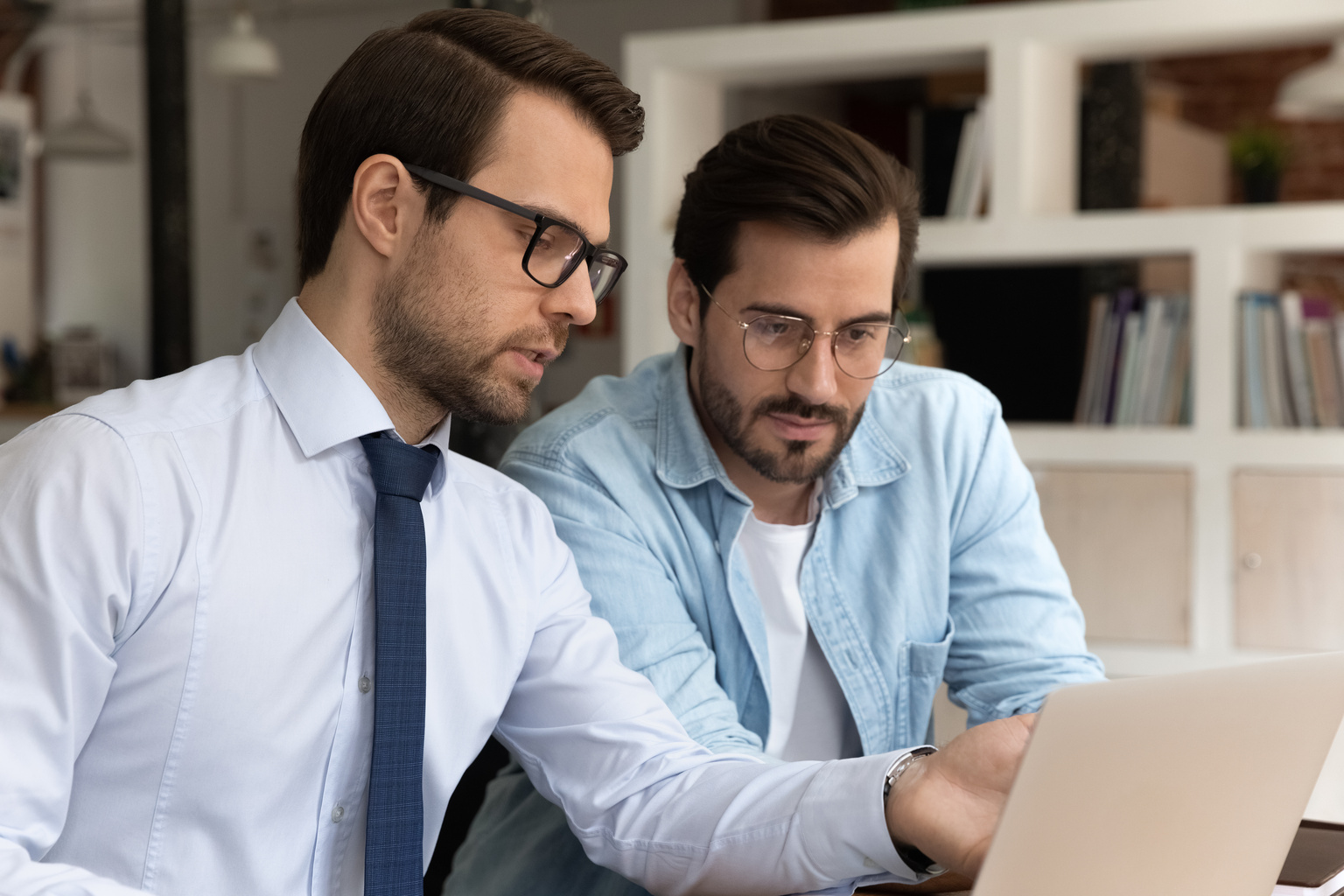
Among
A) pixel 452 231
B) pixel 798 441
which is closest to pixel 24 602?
pixel 452 231

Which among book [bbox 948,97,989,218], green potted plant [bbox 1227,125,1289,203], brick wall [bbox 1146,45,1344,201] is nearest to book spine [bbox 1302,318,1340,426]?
book [bbox 948,97,989,218]

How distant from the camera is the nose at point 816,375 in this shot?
1614mm

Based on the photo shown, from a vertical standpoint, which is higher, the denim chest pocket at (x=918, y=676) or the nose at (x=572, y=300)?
the nose at (x=572, y=300)

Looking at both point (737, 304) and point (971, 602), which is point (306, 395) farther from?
point (971, 602)

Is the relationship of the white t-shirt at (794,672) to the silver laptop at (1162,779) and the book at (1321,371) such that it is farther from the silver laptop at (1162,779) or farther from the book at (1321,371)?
the book at (1321,371)

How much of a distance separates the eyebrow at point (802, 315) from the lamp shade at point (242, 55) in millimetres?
4417

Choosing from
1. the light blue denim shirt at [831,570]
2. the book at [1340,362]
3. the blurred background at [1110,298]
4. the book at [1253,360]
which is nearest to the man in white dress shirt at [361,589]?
the light blue denim shirt at [831,570]

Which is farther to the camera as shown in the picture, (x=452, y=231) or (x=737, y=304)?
(x=737, y=304)

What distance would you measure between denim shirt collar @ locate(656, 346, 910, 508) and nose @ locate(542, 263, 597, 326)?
16.6 inches

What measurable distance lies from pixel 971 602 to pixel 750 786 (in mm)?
622

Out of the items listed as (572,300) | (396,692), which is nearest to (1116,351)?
(572,300)

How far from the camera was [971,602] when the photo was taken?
1.74 meters

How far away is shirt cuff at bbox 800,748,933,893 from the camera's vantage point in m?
1.11

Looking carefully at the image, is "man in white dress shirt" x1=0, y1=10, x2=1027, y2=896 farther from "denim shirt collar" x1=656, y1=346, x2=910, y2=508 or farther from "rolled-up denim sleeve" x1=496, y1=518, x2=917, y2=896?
"denim shirt collar" x1=656, y1=346, x2=910, y2=508
